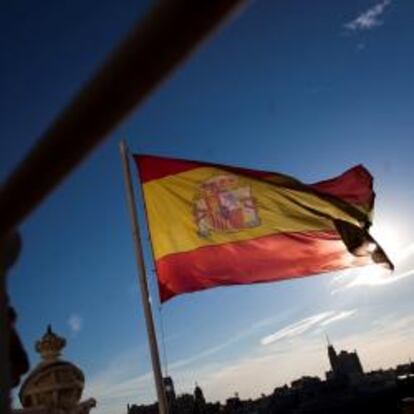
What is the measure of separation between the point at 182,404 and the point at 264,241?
5399 inches

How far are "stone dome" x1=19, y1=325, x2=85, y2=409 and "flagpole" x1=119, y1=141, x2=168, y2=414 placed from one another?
873mm

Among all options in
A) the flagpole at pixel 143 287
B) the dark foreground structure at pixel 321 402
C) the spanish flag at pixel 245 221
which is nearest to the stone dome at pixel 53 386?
the flagpole at pixel 143 287

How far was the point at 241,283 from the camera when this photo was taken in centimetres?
877

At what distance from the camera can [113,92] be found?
90cm

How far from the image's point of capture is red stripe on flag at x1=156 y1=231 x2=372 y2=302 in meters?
8.67

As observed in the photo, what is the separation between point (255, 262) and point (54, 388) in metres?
3.56

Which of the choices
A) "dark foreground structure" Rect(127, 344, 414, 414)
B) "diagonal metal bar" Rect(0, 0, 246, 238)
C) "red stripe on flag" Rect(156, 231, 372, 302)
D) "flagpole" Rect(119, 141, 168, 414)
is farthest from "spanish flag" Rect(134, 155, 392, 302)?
"dark foreground structure" Rect(127, 344, 414, 414)

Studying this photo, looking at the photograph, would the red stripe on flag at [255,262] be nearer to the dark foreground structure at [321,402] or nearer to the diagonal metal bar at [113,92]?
the diagonal metal bar at [113,92]

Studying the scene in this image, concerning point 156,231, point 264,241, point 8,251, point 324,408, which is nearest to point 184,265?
point 156,231

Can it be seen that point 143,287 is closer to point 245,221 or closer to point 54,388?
point 54,388

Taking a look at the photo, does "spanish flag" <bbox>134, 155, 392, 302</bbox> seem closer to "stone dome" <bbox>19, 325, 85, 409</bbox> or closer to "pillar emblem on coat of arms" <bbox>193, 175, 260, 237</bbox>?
"pillar emblem on coat of arms" <bbox>193, 175, 260, 237</bbox>

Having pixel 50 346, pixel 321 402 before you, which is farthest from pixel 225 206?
pixel 321 402

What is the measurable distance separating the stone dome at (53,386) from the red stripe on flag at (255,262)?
1870 mm

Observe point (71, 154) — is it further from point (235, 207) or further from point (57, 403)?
point (235, 207)
